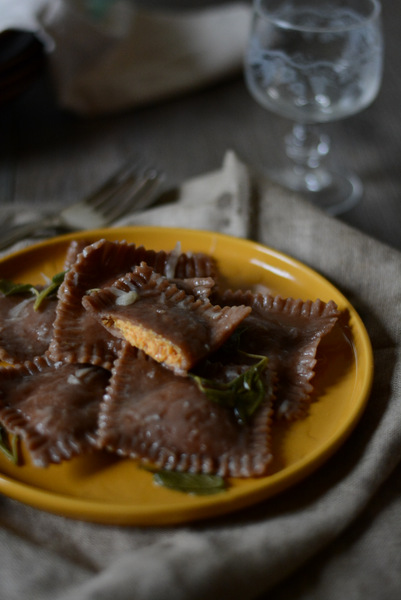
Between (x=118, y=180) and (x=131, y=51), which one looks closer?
(x=118, y=180)

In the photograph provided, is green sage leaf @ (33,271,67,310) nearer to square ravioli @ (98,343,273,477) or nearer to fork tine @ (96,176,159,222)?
square ravioli @ (98,343,273,477)

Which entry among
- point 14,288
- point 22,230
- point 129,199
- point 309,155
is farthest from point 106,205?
point 309,155

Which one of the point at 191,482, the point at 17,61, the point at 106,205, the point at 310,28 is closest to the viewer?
the point at 191,482

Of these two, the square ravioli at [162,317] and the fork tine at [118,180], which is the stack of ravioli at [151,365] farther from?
the fork tine at [118,180]

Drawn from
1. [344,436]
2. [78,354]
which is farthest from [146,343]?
[344,436]

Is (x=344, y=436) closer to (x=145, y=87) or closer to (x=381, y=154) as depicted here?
(x=381, y=154)

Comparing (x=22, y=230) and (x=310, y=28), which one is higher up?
(x=310, y=28)

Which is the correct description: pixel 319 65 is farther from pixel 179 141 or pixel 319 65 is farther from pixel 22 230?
pixel 22 230
